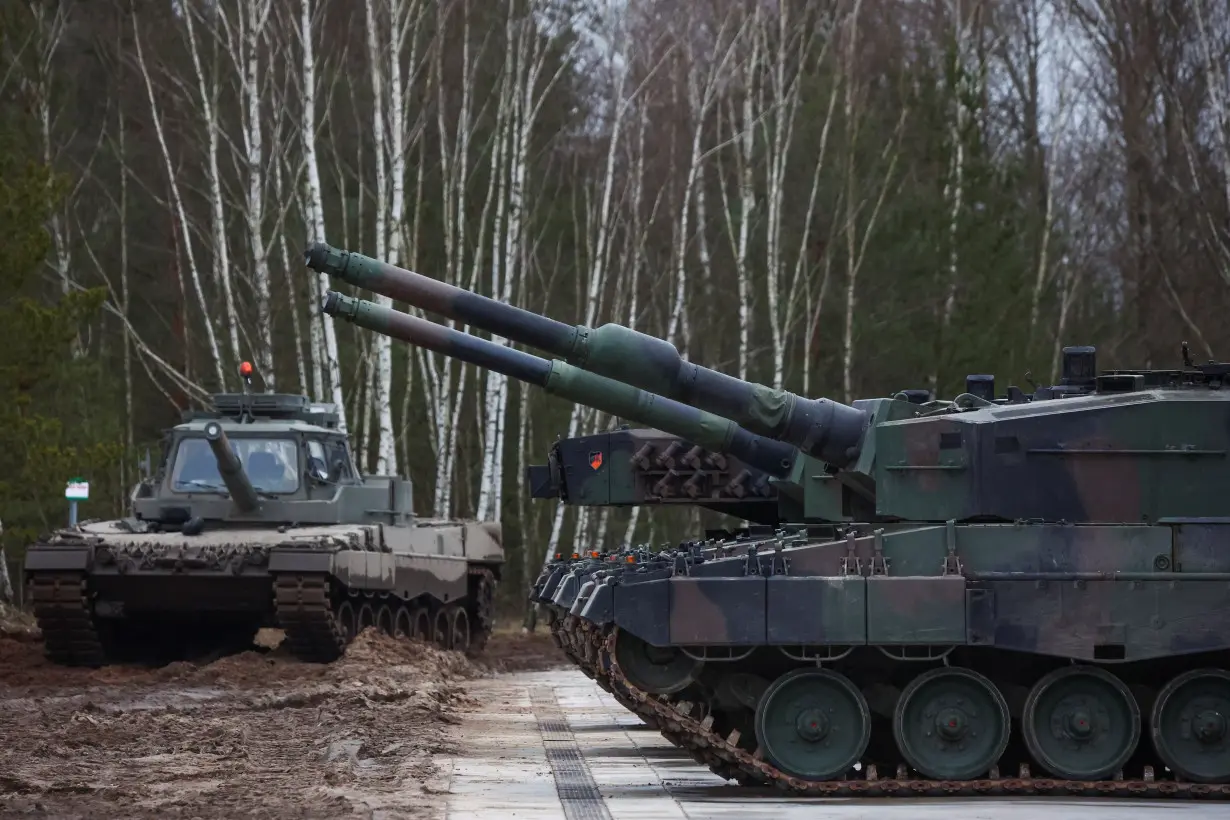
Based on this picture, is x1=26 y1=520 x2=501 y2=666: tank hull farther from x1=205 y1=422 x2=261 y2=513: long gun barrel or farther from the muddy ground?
the muddy ground

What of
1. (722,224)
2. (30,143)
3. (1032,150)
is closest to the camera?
(30,143)

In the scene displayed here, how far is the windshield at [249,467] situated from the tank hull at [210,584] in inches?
26.7

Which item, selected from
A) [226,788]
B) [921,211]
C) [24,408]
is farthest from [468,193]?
[226,788]

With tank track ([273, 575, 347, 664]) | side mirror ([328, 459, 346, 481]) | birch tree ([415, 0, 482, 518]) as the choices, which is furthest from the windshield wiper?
birch tree ([415, 0, 482, 518])

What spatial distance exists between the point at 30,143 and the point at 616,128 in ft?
38.2

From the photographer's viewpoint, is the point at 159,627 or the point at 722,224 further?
the point at 722,224

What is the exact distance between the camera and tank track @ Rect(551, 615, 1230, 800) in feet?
40.3

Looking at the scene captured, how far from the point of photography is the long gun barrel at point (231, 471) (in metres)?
20.5

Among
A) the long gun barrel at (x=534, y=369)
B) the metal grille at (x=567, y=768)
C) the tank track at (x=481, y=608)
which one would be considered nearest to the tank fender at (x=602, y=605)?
the metal grille at (x=567, y=768)

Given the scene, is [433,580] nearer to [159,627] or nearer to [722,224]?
[159,627]

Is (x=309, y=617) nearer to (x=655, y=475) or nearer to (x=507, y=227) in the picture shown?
(x=655, y=475)

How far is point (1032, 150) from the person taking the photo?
147ft

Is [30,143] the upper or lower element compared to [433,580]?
upper

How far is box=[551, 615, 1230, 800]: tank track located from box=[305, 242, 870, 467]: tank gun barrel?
162 centimetres
